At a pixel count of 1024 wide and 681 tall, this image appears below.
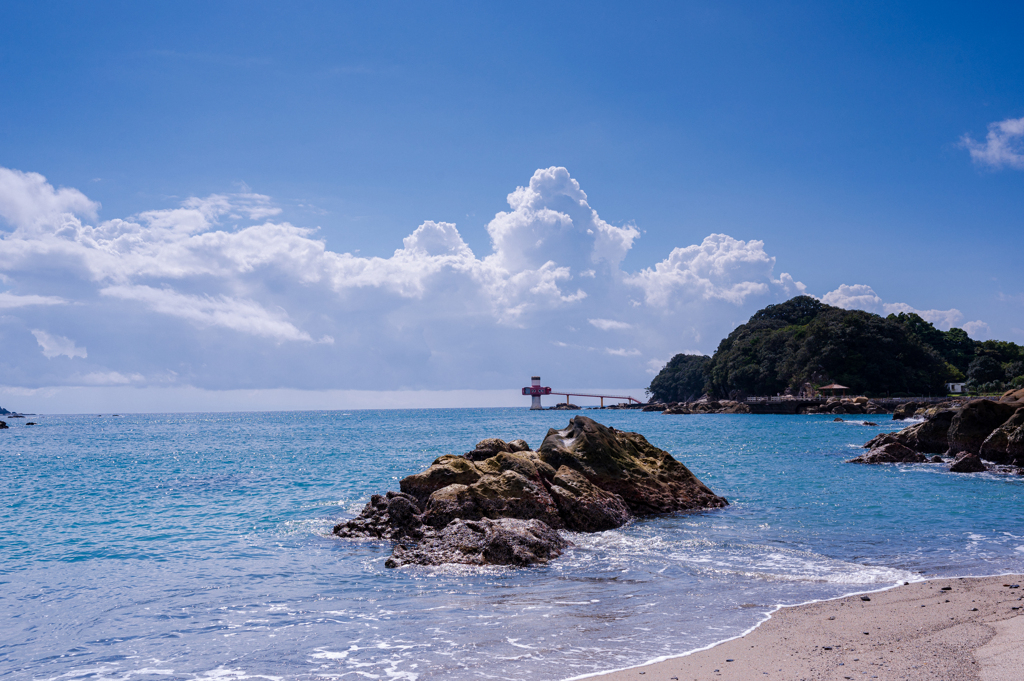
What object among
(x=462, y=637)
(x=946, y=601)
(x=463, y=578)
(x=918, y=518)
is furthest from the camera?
(x=918, y=518)

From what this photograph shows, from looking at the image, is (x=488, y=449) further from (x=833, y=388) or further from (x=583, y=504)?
(x=833, y=388)

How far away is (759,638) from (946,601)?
324 centimetres

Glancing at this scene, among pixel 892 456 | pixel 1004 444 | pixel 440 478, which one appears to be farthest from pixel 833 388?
pixel 440 478

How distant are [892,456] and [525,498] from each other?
23942 millimetres

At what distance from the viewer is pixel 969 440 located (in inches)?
1192

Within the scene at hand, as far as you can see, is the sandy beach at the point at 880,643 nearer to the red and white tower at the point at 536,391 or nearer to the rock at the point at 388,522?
the rock at the point at 388,522

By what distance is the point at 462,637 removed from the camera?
307 inches

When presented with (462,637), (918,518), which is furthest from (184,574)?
(918,518)

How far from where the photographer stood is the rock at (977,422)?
2972cm

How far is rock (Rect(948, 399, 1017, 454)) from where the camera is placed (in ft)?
97.5

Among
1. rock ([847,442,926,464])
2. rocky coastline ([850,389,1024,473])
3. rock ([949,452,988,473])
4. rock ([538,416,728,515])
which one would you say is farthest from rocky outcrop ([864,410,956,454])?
rock ([538,416,728,515])

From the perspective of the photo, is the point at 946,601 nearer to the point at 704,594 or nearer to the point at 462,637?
the point at 704,594

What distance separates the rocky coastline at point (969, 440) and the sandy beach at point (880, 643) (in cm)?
2146

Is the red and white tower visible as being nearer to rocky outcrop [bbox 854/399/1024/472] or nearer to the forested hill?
the forested hill
